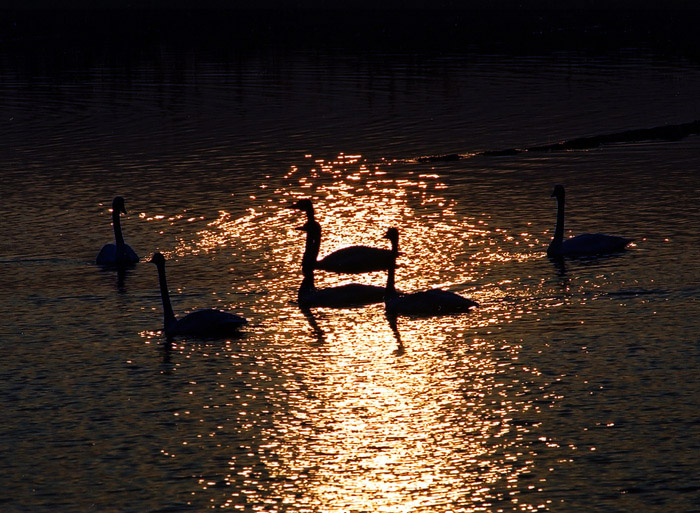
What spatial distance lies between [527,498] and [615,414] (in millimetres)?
2434

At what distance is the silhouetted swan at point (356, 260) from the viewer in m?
20.0

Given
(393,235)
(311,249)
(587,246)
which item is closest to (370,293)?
(393,235)

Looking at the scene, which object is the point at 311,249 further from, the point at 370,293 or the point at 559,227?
the point at 559,227

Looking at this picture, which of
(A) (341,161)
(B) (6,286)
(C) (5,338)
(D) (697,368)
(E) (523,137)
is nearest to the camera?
(D) (697,368)

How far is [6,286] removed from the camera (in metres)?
19.0

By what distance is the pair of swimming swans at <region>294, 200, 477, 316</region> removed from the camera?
17094 millimetres

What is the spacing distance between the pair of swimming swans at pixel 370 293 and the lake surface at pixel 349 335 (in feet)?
0.92

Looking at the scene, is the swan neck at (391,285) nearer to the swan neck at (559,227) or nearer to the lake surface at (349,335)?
the lake surface at (349,335)

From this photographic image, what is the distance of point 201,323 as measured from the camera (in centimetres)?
1608

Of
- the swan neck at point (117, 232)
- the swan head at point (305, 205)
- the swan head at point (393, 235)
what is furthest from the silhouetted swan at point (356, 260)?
the swan neck at point (117, 232)

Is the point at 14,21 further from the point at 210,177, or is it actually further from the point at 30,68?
the point at 210,177

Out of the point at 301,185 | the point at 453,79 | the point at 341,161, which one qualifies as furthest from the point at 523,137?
the point at 453,79

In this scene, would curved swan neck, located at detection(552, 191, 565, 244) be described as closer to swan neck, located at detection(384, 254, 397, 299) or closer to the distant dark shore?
swan neck, located at detection(384, 254, 397, 299)

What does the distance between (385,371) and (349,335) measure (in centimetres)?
187
